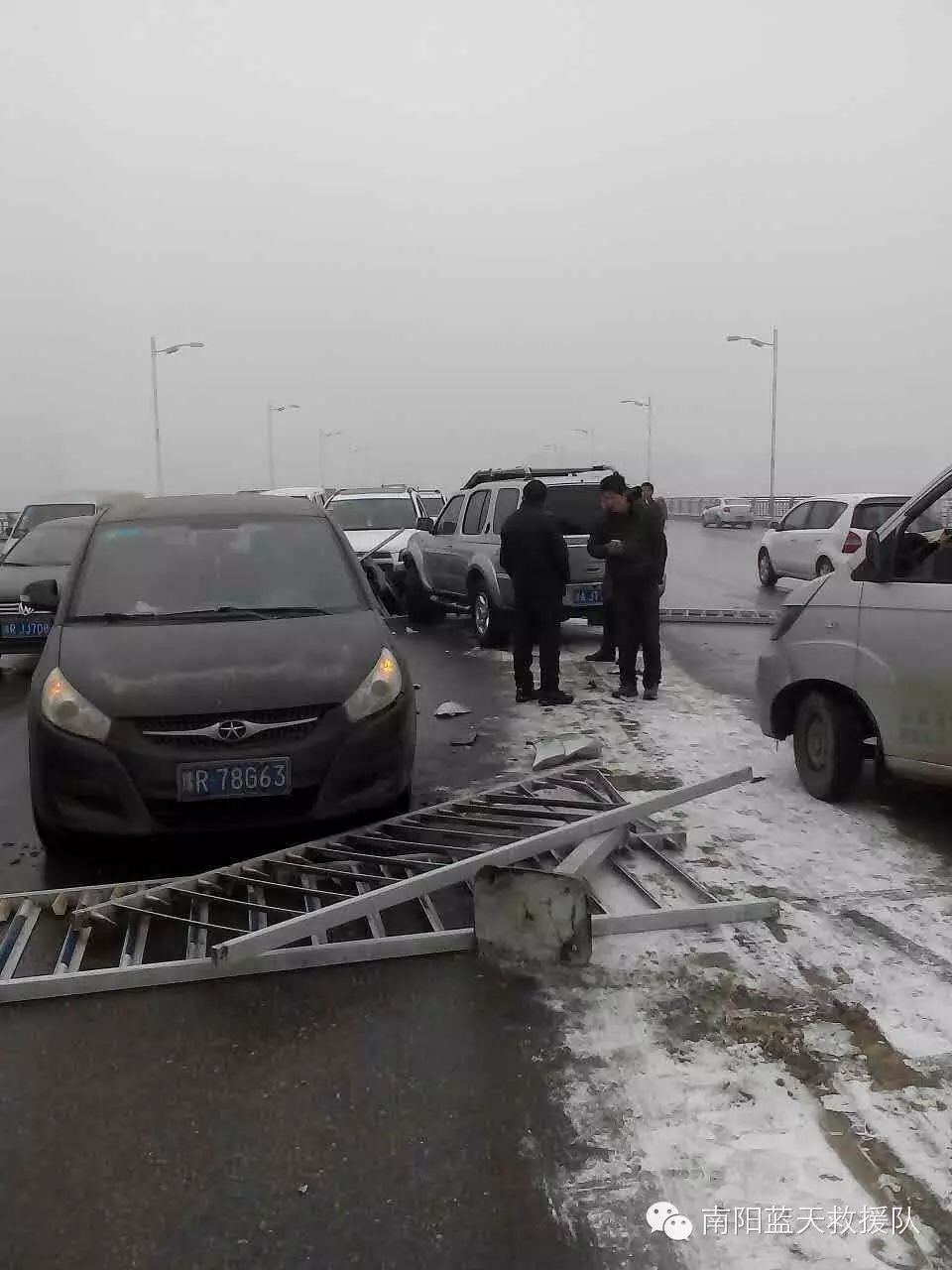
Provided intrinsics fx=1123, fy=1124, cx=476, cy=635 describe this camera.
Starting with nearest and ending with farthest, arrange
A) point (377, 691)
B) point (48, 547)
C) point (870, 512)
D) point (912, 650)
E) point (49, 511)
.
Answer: point (377, 691)
point (912, 650)
point (48, 547)
point (49, 511)
point (870, 512)

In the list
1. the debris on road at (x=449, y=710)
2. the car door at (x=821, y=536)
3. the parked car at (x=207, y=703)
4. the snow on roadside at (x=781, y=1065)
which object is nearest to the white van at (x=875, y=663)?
the snow on roadside at (x=781, y=1065)

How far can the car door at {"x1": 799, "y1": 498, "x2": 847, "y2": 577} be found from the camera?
17703 mm

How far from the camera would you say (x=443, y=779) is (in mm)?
6781

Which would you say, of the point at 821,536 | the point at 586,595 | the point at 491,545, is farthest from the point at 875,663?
the point at 821,536

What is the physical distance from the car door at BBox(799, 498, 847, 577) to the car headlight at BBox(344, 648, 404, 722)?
1350 cm

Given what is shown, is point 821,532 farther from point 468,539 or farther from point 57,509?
point 57,509

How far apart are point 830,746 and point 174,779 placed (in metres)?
3.36

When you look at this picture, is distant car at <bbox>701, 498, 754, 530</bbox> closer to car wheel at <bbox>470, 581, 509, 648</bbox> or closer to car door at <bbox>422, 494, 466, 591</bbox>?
car door at <bbox>422, 494, 466, 591</bbox>

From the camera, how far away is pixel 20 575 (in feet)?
37.2

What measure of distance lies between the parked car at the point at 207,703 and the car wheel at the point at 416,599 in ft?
29.0

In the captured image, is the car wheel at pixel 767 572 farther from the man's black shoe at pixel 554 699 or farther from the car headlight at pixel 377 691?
the car headlight at pixel 377 691

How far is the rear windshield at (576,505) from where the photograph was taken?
1151 centimetres

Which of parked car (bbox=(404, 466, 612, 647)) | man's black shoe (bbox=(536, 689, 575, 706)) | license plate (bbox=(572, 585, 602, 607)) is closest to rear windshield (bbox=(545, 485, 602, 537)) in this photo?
parked car (bbox=(404, 466, 612, 647))

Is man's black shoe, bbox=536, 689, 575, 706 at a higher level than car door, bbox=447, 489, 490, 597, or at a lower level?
lower
